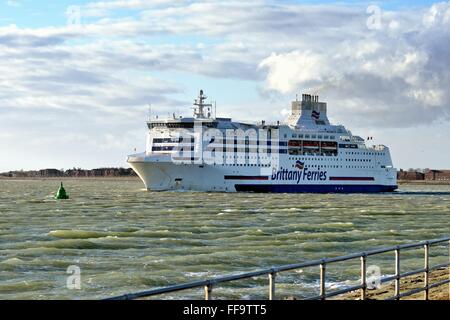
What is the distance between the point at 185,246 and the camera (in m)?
25.9

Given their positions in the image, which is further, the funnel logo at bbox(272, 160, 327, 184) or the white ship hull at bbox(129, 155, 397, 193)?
the funnel logo at bbox(272, 160, 327, 184)

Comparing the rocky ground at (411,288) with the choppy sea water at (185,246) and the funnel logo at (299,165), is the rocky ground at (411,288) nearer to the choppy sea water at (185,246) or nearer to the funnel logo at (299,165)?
the choppy sea water at (185,246)

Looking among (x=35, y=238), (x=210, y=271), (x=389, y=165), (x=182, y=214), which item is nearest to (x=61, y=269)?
(x=210, y=271)

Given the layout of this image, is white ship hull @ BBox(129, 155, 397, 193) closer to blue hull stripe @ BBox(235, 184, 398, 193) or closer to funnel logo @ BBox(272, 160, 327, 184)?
blue hull stripe @ BBox(235, 184, 398, 193)

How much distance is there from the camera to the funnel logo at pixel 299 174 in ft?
267

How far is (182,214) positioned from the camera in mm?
42500

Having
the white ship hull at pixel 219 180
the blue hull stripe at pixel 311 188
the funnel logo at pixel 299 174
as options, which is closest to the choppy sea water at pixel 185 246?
the white ship hull at pixel 219 180

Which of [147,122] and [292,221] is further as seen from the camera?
[147,122]

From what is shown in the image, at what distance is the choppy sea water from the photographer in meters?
17.6

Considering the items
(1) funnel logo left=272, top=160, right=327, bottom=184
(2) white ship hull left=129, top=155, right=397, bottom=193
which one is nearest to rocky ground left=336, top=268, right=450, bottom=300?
(2) white ship hull left=129, top=155, right=397, bottom=193

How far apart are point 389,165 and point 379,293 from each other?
7908cm

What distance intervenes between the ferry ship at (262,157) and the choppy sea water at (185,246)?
30403 mm

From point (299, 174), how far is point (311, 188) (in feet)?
6.71
